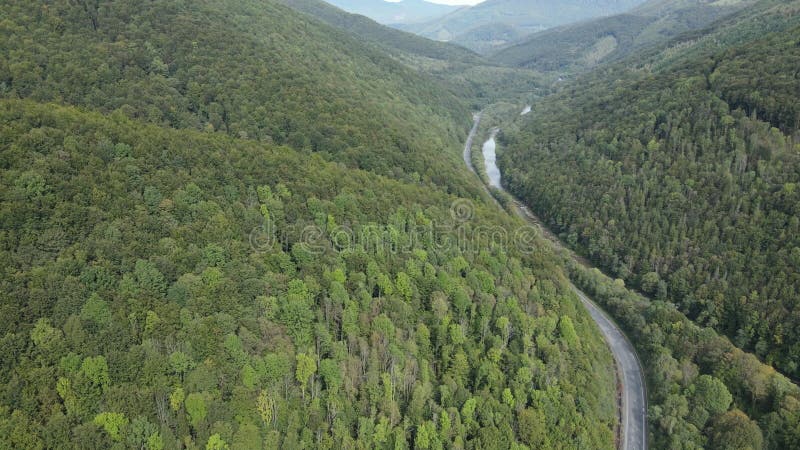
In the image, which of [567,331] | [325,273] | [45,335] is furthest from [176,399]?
[567,331]

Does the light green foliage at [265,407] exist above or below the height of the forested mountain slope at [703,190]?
below

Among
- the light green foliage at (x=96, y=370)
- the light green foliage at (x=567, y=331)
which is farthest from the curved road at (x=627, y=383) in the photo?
the light green foliage at (x=96, y=370)

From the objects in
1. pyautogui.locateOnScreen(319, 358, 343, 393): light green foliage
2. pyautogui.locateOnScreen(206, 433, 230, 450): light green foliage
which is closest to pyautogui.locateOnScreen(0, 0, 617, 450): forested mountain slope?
pyautogui.locateOnScreen(206, 433, 230, 450): light green foliage

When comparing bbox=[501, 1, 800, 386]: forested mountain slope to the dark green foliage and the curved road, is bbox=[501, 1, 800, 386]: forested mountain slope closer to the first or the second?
the curved road

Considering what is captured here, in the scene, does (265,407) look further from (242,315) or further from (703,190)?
(703,190)

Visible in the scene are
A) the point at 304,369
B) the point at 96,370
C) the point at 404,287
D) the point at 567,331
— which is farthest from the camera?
the point at 567,331

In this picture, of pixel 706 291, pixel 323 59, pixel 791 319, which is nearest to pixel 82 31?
pixel 323 59

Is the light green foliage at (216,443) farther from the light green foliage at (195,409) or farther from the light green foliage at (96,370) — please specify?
the light green foliage at (96,370)
